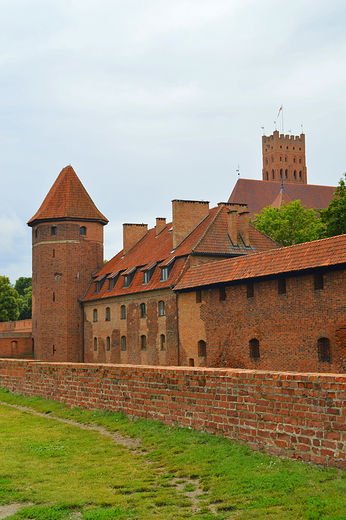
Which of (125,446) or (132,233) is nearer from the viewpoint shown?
(125,446)

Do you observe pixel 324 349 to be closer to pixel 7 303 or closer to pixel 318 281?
pixel 318 281

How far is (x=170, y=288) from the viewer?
108 feet

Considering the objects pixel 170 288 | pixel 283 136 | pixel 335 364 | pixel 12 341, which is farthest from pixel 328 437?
pixel 283 136

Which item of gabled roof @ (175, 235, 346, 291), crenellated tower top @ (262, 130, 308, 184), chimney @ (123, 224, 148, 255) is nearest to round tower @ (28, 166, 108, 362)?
chimney @ (123, 224, 148, 255)

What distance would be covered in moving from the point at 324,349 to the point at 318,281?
7.37 ft

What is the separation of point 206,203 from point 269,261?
14.0 metres

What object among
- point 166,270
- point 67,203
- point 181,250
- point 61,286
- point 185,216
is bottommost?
point 166,270

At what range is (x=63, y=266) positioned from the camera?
46.1 m

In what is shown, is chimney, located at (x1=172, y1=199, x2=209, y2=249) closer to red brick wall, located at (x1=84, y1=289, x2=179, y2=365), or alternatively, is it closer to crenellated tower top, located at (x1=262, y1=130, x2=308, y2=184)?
red brick wall, located at (x1=84, y1=289, x2=179, y2=365)

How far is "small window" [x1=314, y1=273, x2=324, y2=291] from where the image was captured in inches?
847

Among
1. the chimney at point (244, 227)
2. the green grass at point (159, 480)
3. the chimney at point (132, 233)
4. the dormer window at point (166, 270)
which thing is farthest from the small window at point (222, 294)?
the chimney at point (132, 233)

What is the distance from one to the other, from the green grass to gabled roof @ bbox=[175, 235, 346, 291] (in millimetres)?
10552

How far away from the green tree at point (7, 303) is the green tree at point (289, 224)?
37978 mm

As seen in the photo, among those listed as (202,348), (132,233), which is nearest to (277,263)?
(202,348)
